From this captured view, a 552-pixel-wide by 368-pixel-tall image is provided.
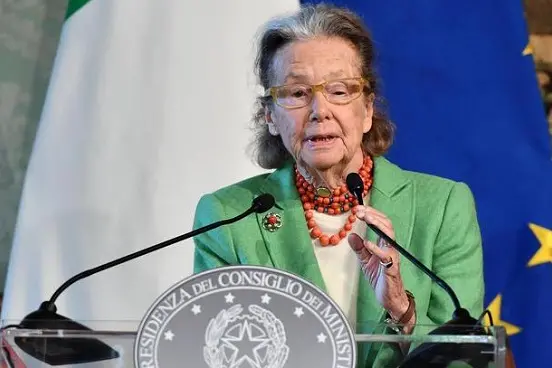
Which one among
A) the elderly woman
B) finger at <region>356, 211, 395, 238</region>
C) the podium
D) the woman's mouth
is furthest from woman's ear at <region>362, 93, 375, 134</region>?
the podium

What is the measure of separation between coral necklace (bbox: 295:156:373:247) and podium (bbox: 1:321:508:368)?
493 mm

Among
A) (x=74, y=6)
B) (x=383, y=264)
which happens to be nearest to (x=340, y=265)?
(x=383, y=264)

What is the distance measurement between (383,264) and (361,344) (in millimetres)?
229

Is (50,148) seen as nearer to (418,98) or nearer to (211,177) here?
(211,177)

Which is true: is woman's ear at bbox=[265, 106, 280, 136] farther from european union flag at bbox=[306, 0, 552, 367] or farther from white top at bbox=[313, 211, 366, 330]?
european union flag at bbox=[306, 0, 552, 367]

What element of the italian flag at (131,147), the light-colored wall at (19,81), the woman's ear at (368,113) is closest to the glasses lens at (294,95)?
the woman's ear at (368,113)

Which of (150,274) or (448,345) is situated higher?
(150,274)

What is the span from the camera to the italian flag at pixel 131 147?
208 centimetres

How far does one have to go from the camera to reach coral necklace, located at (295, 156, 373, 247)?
5.36ft

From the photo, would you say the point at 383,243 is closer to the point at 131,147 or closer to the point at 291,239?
the point at 291,239

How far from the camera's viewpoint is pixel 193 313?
106 cm

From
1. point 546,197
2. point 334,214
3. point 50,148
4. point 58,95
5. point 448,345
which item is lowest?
point 448,345

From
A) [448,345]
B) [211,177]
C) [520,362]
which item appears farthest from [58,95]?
[448,345]

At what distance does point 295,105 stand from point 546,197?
794 millimetres
